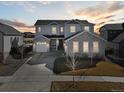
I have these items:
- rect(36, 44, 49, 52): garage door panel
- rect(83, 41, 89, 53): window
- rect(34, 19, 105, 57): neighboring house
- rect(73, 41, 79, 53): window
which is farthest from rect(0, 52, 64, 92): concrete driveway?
rect(36, 44, 49, 52): garage door panel

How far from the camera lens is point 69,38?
4034 centimetres

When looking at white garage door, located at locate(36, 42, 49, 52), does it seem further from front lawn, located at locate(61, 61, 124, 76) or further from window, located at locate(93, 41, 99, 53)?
front lawn, located at locate(61, 61, 124, 76)

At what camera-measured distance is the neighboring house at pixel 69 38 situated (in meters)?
40.0

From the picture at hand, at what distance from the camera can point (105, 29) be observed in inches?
2375

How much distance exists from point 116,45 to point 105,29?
12780 mm

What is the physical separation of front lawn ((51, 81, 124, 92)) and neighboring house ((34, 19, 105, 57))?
18.7 metres

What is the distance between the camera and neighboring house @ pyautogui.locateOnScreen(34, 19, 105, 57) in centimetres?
4000

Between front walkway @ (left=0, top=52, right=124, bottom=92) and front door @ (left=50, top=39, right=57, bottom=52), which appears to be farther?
front door @ (left=50, top=39, right=57, bottom=52)

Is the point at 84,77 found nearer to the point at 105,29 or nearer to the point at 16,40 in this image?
the point at 16,40

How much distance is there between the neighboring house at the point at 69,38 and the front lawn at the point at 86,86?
18709mm

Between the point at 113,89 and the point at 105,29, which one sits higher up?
the point at 105,29

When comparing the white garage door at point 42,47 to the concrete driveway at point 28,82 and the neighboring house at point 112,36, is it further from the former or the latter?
the concrete driveway at point 28,82

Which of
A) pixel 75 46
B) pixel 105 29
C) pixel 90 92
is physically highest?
pixel 105 29

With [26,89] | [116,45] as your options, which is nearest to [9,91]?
[26,89]
